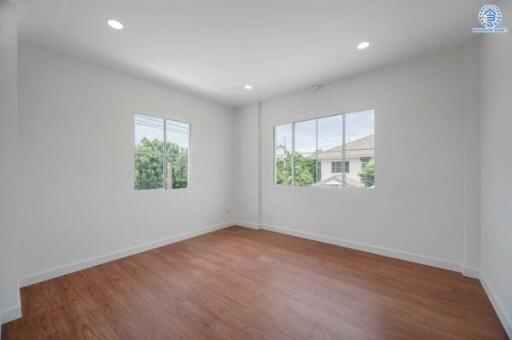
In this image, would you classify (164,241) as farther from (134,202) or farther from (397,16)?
(397,16)

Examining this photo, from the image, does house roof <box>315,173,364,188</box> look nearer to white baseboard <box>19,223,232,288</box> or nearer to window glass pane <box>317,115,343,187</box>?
window glass pane <box>317,115,343,187</box>

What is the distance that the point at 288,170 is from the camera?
4.49 meters

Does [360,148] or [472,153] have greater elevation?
[360,148]

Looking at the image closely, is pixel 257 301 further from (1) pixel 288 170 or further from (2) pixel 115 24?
(2) pixel 115 24

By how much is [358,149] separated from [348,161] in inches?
9.9

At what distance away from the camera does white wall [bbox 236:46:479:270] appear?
2.77 meters

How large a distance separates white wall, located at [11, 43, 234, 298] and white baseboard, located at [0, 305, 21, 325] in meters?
0.73

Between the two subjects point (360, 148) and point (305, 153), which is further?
point (305, 153)

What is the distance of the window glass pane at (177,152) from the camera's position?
13.1 ft

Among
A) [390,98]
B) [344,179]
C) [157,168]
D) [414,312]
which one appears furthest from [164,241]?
[390,98]

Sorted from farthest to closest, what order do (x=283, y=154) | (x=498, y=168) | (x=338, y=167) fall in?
(x=283, y=154) < (x=338, y=167) < (x=498, y=168)

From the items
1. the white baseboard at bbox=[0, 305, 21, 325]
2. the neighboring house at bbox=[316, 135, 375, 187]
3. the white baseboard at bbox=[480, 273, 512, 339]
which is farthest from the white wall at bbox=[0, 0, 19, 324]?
the white baseboard at bbox=[480, 273, 512, 339]

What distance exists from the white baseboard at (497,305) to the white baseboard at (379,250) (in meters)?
0.37

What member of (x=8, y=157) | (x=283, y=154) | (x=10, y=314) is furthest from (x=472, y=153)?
(x=10, y=314)
